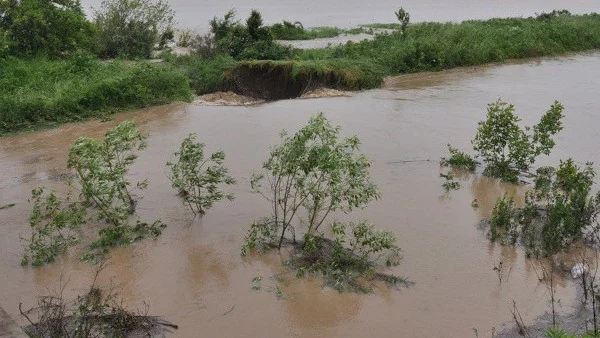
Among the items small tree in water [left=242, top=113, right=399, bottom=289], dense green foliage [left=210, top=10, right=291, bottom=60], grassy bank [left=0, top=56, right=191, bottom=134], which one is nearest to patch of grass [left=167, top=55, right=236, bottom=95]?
dense green foliage [left=210, top=10, right=291, bottom=60]

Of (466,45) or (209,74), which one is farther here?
(466,45)

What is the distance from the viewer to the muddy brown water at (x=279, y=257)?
19.3 feet

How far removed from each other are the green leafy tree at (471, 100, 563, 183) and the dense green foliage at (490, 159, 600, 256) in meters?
0.93

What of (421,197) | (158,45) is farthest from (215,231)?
(158,45)

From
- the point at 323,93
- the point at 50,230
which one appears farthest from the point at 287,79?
the point at 50,230

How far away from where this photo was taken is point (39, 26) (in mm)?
A: 15727

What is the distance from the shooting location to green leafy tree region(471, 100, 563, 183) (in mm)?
8953

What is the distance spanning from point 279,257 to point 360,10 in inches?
1421

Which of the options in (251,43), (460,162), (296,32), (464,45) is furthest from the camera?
(296,32)

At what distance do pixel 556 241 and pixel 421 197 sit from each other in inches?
81.2

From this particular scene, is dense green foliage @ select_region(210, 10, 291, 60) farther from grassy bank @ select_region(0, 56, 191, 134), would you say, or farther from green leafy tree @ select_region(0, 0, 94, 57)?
green leafy tree @ select_region(0, 0, 94, 57)

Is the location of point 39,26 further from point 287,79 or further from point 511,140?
point 511,140

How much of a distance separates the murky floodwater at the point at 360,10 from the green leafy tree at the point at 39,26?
41.2ft

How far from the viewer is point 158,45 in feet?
68.1
